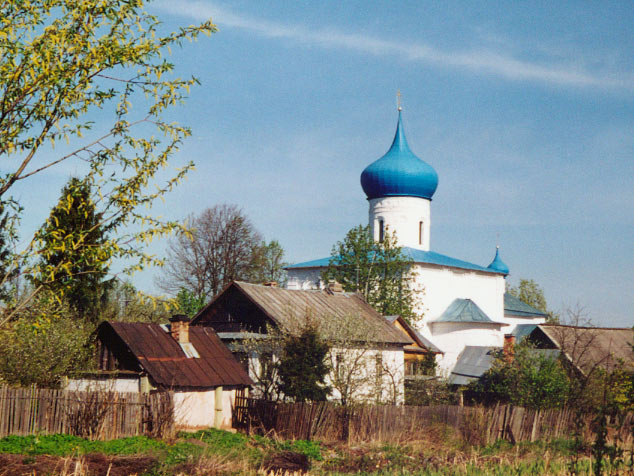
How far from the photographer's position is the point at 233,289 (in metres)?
29.5

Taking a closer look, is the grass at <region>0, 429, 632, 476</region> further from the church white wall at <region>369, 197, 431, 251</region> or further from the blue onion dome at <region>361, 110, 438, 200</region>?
the blue onion dome at <region>361, 110, 438, 200</region>

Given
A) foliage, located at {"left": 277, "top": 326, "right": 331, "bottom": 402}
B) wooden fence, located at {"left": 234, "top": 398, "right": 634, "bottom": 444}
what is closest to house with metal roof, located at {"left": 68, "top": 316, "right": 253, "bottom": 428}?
wooden fence, located at {"left": 234, "top": 398, "right": 634, "bottom": 444}

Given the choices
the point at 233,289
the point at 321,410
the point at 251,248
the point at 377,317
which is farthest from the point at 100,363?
the point at 251,248

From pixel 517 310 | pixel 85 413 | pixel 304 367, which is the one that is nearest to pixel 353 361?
pixel 304 367

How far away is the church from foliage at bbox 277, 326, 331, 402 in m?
24.3

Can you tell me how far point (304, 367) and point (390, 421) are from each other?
2.98 m

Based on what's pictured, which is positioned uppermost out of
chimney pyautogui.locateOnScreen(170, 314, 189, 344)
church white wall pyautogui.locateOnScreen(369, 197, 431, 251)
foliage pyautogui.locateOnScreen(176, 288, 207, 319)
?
church white wall pyautogui.locateOnScreen(369, 197, 431, 251)

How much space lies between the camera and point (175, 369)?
22250mm

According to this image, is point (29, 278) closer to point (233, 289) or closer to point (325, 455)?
point (325, 455)

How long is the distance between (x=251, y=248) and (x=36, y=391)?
106 feet

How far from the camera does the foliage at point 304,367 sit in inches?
882

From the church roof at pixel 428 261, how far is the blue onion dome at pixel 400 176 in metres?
3.82

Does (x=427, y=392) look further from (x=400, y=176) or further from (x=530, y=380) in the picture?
(x=400, y=176)

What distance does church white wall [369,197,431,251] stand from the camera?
50.4 metres
